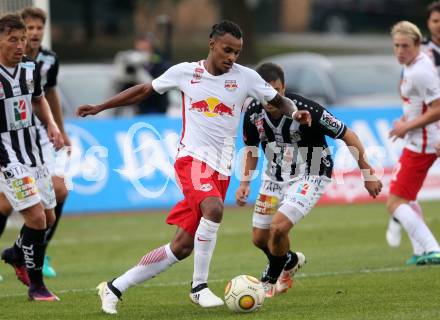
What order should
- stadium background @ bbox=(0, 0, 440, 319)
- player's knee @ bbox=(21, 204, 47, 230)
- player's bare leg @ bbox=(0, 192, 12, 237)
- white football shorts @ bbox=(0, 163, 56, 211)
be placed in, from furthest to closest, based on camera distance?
player's bare leg @ bbox=(0, 192, 12, 237)
player's knee @ bbox=(21, 204, 47, 230)
white football shorts @ bbox=(0, 163, 56, 211)
stadium background @ bbox=(0, 0, 440, 319)

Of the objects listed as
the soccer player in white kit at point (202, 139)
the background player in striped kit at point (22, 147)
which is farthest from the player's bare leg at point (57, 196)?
→ the soccer player in white kit at point (202, 139)

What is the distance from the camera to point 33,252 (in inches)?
377

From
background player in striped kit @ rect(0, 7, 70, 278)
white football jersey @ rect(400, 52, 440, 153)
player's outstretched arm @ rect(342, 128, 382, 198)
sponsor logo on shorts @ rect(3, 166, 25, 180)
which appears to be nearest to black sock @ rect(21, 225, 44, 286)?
sponsor logo on shorts @ rect(3, 166, 25, 180)

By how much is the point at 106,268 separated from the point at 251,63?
889 inches

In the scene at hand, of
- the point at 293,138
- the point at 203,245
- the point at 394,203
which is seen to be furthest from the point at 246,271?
the point at 203,245

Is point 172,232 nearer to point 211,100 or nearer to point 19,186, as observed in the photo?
point 19,186

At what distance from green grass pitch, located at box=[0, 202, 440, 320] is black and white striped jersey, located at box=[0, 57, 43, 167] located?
1.27 metres

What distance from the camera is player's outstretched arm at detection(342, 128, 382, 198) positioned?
8.98 metres

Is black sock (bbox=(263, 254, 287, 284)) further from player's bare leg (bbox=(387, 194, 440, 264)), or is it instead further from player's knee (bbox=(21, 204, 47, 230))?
player's bare leg (bbox=(387, 194, 440, 264))

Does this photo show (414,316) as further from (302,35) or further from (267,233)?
(302,35)

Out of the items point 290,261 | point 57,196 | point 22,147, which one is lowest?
point 57,196

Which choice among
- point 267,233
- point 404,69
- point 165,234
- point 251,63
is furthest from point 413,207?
point 251,63

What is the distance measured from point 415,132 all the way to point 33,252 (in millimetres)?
4276

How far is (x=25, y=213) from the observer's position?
9453 mm
